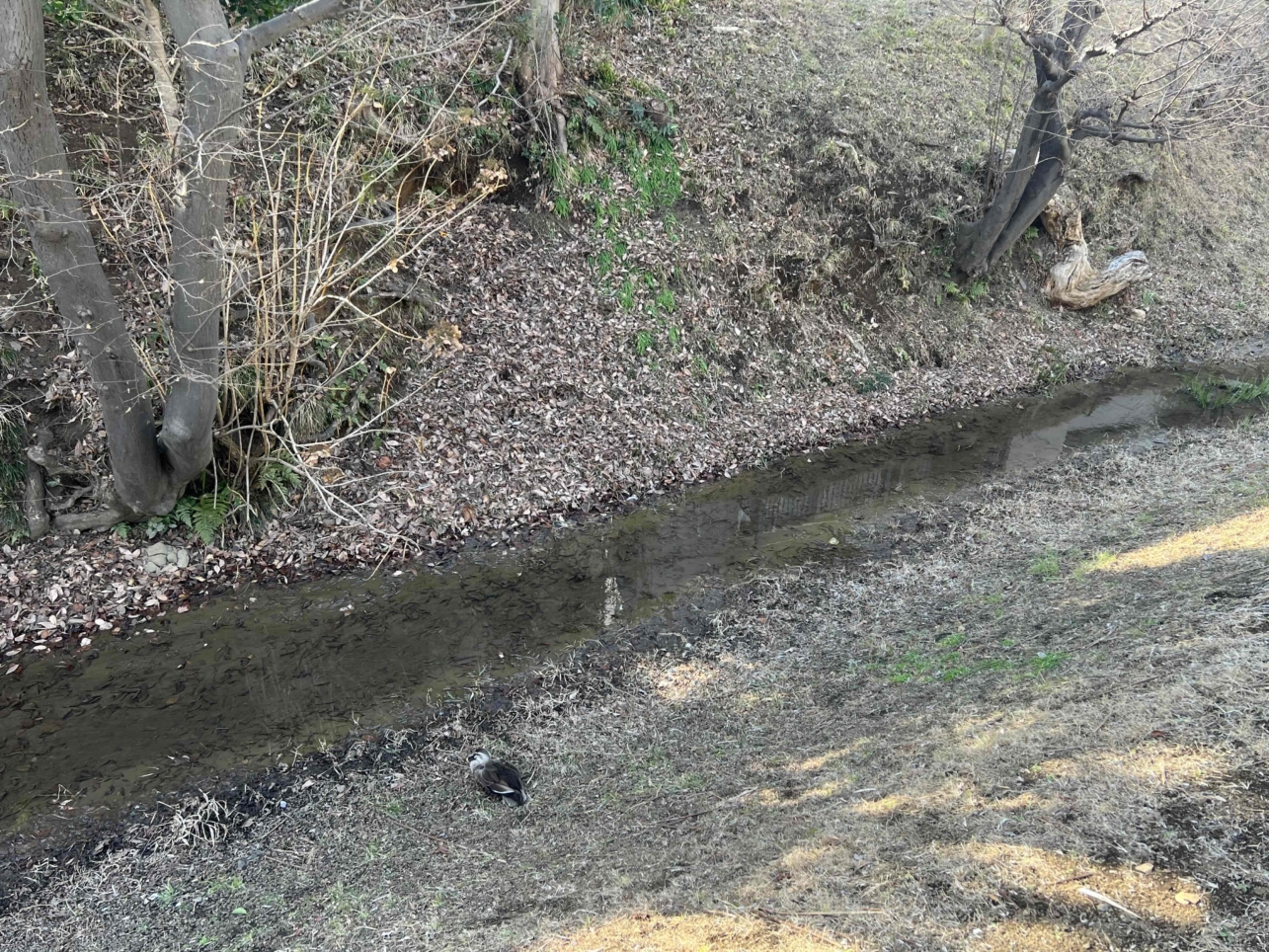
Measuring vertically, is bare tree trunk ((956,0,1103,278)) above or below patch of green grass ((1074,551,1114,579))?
above

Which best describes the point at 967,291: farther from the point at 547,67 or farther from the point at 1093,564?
the point at 1093,564

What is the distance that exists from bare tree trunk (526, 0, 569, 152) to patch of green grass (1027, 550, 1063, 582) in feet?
29.5

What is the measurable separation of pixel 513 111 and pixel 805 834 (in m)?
11.1

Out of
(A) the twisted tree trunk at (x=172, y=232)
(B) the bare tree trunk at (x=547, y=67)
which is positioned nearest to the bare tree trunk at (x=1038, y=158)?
(B) the bare tree trunk at (x=547, y=67)

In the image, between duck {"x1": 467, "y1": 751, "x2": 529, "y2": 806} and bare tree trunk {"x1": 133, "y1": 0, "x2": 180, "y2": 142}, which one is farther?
bare tree trunk {"x1": 133, "y1": 0, "x2": 180, "y2": 142}

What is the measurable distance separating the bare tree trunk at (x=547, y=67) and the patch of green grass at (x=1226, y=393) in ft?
38.0

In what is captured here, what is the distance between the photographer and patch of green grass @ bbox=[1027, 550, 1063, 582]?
7.15 m

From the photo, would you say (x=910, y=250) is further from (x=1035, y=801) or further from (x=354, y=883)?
(x=354, y=883)

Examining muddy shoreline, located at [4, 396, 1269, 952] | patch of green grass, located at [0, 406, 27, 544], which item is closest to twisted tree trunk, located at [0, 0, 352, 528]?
patch of green grass, located at [0, 406, 27, 544]

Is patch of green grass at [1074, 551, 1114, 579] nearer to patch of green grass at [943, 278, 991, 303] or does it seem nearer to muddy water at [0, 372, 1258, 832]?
muddy water at [0, 372, 1258, 832]

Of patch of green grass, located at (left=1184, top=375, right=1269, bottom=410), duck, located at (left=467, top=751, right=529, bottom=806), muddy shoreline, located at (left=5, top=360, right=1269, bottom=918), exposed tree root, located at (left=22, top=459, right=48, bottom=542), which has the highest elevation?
exposed tree root, located at (left=22, top=459, right=48, bottom=542)

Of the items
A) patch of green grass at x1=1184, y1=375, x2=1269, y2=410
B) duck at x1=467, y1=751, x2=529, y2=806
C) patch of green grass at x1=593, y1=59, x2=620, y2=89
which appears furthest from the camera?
patch of green grass at x1=1184, y1=375, x2=1269, y2=410

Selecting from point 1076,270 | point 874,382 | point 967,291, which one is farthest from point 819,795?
point 1076,270

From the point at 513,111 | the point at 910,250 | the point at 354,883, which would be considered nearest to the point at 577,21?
the point at 513,111
